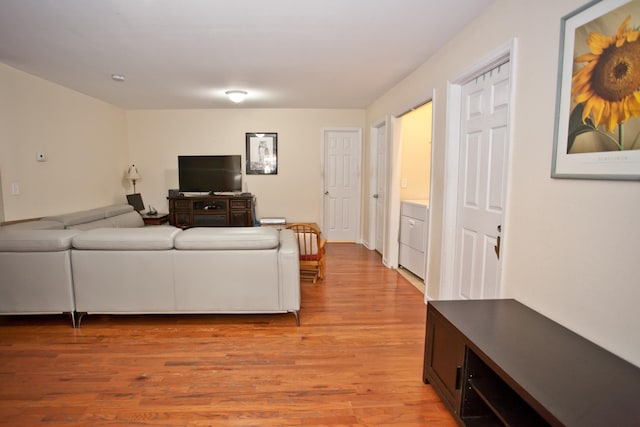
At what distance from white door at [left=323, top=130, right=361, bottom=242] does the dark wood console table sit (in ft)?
14.2

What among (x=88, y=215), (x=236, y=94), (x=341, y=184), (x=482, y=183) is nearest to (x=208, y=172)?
(x=236, y=94)

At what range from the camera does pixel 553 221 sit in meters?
1.71

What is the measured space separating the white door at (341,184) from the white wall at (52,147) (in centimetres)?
363

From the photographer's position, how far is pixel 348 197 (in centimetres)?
618

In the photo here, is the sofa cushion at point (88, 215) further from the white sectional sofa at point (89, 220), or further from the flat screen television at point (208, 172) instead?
the flat screen television at point (208, 172)

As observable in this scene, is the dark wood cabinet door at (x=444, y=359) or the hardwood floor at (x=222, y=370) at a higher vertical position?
the dark wood cabinet door at (x=444, y=359)

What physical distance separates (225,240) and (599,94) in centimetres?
241

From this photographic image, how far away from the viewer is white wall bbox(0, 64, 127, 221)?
3.47m

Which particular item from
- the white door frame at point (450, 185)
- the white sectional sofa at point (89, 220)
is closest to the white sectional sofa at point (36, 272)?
the white sectional sofa at point (89, 220)

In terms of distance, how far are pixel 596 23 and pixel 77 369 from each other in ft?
11.3

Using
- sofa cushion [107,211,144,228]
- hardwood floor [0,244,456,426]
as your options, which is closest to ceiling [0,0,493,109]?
sofa cushion [107,211,144,228]

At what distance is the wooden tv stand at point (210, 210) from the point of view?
5.62 meters

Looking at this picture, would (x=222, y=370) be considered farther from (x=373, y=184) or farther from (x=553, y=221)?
(x=373, y=184)

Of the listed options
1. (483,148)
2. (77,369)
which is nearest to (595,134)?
(483,148)
